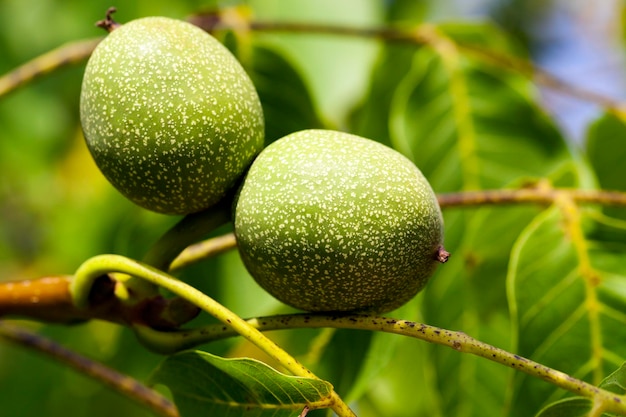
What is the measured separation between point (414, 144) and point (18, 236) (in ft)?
13.6

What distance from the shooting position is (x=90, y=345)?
110 inches

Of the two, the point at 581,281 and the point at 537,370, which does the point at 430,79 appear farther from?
the point at 537,370

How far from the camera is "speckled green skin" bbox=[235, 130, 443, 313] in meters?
1.19

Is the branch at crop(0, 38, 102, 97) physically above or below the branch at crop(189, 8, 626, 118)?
below

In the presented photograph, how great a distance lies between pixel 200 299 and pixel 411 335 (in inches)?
13.3

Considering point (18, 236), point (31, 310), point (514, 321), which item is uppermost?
point (514, 321)

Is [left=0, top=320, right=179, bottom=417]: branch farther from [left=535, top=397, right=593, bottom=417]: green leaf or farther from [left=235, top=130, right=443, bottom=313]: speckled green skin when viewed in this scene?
[left=535, top=397, right=593, bottom=417]: green leaf

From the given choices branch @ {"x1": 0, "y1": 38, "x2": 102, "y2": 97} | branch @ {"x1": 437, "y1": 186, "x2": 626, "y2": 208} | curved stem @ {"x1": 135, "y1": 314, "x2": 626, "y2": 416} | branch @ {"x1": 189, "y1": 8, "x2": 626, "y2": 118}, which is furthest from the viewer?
branch @ {"x1": 189, "y1": 8, "x2": 626, "y2": 118}

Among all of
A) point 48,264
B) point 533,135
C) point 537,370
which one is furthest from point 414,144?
point 48,264

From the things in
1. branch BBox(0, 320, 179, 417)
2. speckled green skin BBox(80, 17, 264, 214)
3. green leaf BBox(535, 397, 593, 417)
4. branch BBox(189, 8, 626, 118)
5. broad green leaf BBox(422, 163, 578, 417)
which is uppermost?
branch BBox(189, 8, 626, 118)

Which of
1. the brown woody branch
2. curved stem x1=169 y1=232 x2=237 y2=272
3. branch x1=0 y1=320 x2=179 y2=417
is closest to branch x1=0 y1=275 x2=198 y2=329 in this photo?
the brown woody branch

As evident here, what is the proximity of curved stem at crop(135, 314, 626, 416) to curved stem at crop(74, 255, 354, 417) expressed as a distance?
61mm

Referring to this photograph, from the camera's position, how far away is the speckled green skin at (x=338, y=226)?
3.91 feet

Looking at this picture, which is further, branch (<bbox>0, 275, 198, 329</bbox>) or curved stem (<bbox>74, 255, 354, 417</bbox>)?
branch (<bbox>0, 275, 198, 329</bbox>)
